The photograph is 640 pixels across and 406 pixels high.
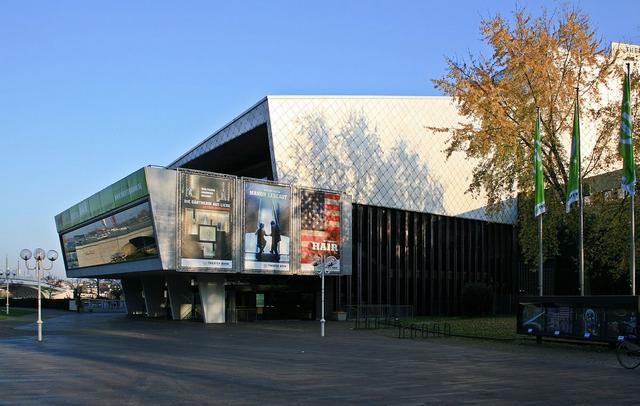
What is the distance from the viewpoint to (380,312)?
144 feet

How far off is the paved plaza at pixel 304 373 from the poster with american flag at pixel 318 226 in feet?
49.3

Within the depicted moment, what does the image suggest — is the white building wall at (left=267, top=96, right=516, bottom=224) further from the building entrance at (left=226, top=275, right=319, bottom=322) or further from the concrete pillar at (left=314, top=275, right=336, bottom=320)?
the building entrance at (left=226, top=275, right=319, bottom=322)

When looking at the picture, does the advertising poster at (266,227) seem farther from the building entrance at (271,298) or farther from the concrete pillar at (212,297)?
the building entrance at (271,298)

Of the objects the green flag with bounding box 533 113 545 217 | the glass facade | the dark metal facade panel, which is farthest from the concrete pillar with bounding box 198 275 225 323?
the green flag with bounding box 533 113 545 217

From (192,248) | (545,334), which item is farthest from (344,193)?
(545,334)

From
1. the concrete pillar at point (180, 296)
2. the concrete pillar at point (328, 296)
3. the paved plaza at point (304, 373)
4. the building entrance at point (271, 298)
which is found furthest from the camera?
the concrete pillar at point (328, 296)

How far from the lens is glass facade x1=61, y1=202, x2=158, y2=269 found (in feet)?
114

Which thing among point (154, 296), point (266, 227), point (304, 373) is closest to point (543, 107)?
point (266, 227)

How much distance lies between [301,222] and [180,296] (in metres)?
10.1

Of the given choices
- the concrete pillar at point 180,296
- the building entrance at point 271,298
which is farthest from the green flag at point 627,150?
the concrete pillar at point 180,296

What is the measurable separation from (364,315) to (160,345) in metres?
23.4

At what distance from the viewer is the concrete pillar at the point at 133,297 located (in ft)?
176

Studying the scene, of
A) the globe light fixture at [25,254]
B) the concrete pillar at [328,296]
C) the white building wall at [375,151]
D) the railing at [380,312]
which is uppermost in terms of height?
the white building wall at [375,151]

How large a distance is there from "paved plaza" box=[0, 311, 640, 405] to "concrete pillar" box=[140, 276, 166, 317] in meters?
24.9
